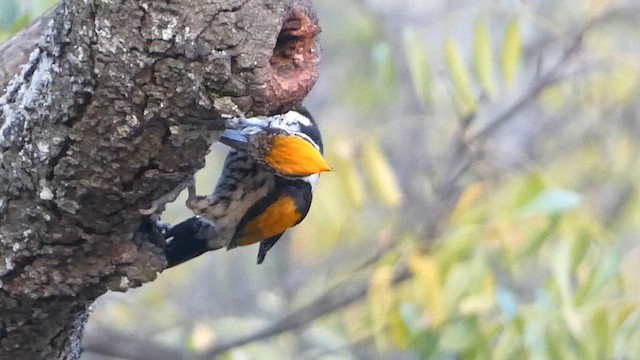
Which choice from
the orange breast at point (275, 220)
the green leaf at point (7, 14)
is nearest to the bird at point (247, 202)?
the orange breast at point (275, 220)

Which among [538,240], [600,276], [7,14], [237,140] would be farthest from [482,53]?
[7,14]

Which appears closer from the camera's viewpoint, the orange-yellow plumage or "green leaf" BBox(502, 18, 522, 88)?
the orange-yellow plumage

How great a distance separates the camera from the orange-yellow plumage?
1.22 metres

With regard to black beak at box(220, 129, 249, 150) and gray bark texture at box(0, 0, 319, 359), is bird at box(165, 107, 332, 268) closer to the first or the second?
black beak at box(220, 129, 249, 150)

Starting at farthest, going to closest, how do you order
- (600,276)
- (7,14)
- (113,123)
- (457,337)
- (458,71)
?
1. (458,71)
2. (457,337)
3. (600,276)
4. (7,14)
5. (113,123)

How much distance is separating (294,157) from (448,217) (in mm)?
1644

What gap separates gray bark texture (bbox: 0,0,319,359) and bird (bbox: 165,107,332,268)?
27 centimetres

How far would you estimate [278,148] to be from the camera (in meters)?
1.27

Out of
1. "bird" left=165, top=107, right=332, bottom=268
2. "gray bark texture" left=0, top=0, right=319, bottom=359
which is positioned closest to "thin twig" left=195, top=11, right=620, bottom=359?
"bird" left=165, top=107, right=332, bottom=268

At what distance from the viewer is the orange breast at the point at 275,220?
1.47 metres

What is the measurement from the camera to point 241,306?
4371 mm

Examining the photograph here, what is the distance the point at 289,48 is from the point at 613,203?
348 cm

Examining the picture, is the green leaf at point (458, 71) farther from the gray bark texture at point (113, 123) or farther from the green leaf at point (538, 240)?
the gray bark texture at point (113, 123)

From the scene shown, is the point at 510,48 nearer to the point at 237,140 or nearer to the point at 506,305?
A: the point at 506,305
